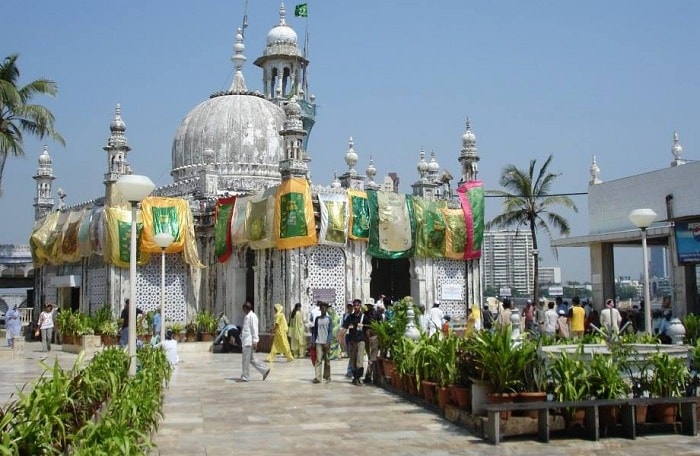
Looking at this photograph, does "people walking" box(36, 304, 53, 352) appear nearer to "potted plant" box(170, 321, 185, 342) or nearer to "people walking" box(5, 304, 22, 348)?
"people walking" box(5, 304, 22, 348)

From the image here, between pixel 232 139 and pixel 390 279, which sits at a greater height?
pixel 232 139

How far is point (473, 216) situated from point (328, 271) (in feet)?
19.2

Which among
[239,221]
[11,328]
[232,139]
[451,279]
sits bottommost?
[11,328]

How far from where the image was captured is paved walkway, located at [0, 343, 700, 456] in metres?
9.13

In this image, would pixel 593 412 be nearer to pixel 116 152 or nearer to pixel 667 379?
pixel 667 379

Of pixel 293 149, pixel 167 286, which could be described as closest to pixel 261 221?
pixel 293 149

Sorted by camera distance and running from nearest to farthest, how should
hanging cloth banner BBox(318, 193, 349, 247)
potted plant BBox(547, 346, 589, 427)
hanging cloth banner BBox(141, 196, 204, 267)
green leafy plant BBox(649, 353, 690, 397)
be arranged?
potted plant BBox(547, 346, 589, 427)
green leafy plant BBox(649, 353, 690, 397)
hanging cloth banner BBox(318, 193, 349, 247)
hanging cloth banner BBox(141, 196, 204, 267)

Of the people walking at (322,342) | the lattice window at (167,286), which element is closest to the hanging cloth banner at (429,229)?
the lattice window at (167,286)

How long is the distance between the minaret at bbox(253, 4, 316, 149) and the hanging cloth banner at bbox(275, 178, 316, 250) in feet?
53.0

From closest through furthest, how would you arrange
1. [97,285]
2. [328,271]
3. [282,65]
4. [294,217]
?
[294,217]
[328,271]
[97,285]
[282,65]

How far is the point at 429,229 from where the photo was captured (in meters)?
27.1

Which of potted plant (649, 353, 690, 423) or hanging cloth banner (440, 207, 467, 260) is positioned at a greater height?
hanging cloth banner (440, 207, 467, 260)

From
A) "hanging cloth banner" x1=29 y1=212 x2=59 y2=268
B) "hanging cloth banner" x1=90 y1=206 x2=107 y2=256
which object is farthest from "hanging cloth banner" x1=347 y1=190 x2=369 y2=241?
"hanging cloth banner" x1=29 y1=212 x2=59 y2=268

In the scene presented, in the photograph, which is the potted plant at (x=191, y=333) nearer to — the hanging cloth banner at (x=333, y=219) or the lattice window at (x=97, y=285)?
the lattice window at (x=97, y=285)
